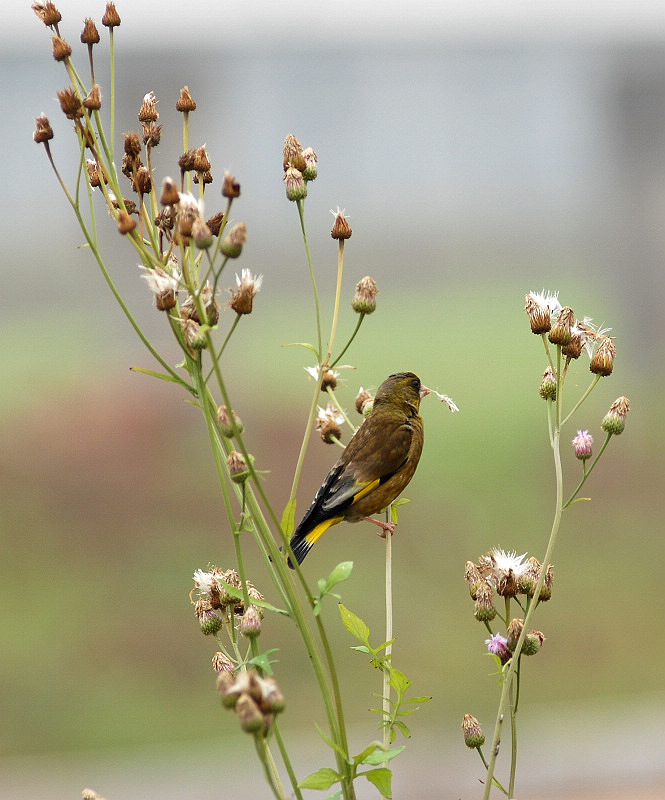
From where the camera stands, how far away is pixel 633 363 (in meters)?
3.67

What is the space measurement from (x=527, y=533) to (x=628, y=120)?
1592 mm

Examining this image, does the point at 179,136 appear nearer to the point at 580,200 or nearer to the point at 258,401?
the point at 258,401

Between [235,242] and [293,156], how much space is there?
0.14m

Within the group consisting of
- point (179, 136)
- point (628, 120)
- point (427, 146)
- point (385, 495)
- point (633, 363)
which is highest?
point (427, 146)

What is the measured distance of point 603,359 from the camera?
64cm

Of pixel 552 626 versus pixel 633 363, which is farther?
pixel 633 363

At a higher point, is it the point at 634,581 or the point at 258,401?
the point at 258,401

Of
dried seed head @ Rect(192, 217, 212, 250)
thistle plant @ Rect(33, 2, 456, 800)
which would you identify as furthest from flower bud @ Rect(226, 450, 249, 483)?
dried seed head @ Rect(192, 217, 212, 250)

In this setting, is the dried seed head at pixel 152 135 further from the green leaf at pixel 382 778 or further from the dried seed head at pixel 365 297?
the green leaf at pixel 382 778

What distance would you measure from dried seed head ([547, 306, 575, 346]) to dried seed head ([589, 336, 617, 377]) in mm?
47

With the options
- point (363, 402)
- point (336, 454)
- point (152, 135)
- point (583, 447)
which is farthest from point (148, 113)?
point (336, 454)

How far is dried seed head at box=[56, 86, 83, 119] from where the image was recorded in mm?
537

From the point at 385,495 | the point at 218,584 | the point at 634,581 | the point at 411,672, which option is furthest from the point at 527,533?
the point at 218,584

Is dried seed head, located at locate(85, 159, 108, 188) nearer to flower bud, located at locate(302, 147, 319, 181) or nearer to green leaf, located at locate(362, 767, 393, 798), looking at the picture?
flower bud, located at locate(302, 147, 319, 181)
